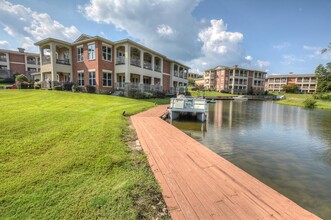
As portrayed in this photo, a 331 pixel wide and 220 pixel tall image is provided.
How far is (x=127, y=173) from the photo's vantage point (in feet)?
12.2

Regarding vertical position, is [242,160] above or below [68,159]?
below

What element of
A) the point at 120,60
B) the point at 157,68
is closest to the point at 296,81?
the point at 157,68

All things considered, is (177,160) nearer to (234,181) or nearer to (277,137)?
(234,181)

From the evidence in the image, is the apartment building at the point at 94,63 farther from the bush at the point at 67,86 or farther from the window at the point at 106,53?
the bush at the point at 67,86

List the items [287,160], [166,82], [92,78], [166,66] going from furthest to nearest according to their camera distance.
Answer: [166,82] < [166,66] < [92,78] < [287,160]

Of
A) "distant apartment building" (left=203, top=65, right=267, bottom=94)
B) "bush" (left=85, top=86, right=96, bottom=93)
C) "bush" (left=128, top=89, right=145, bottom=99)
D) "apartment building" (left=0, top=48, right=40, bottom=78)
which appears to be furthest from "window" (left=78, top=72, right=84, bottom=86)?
"distant apartment building" (left=203, top=65, right=267, bottom=94)

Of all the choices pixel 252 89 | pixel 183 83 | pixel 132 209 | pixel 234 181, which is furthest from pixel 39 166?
pixel 252 89

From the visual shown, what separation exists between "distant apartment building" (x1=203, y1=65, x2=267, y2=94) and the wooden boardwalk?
62570mm

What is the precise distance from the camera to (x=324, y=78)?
48812 millimetres

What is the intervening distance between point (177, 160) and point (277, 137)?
24.7 feet

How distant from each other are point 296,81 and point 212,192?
97061 mm

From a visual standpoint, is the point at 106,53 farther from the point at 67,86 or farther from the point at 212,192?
the point at 212,192

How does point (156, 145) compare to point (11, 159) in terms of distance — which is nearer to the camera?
point (11, 159)

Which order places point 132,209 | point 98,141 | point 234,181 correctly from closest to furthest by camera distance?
point 132,209, point 234,181, point 98,141
